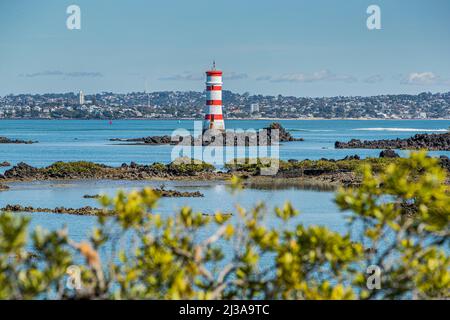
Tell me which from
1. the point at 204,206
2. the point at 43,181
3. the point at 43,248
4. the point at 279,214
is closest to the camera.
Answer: the point at 43,248

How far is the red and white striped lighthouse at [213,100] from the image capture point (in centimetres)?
6038

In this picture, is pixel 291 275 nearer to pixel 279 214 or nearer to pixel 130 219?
pixel 279 214

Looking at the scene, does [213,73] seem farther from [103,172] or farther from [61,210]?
[61,210]

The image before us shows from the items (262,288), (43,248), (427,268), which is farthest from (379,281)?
(43,248)

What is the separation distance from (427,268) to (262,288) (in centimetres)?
140

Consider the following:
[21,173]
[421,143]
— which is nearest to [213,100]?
[421,143]

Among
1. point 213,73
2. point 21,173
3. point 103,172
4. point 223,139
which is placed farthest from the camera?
point 223,139

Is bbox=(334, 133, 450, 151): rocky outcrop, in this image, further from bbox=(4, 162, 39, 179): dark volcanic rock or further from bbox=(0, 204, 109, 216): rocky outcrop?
bbox=(0, 204, 109, 216): rocky outcrop

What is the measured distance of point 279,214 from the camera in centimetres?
806

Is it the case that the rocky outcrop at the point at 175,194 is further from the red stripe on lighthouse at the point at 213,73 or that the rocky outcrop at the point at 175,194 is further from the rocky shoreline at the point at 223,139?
the rocky shoreline at the point at 223,139

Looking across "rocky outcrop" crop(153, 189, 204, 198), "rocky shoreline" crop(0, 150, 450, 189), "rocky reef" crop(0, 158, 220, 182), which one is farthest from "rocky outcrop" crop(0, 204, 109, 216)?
"rocky reef" crop(0, 158, 220, 182)

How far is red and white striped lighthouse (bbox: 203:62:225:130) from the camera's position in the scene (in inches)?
2377

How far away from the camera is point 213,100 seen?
61406 mm
